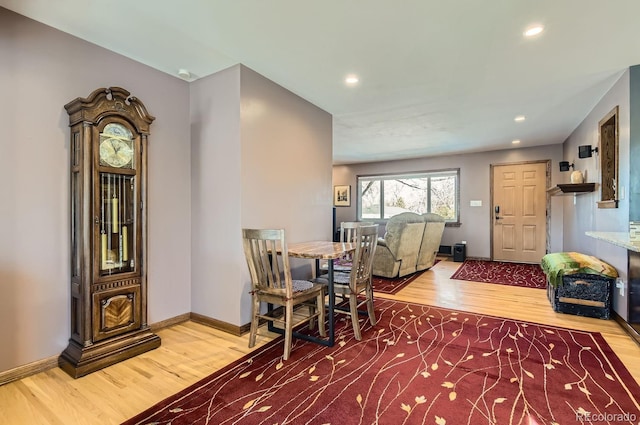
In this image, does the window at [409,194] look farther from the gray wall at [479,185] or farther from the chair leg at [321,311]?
the chair leg at [321,311]

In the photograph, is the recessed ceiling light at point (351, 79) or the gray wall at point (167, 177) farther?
the recessed ceiling light at point (351, 79)

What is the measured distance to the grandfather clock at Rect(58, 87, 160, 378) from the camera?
222 centimetres

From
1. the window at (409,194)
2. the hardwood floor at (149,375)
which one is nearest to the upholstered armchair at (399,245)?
the hardwood floor at (149,375)

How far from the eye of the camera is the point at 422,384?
6.49 feet

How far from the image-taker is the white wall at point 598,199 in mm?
2900

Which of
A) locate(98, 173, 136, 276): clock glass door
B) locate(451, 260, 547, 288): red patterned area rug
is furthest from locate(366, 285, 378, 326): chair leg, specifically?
locate(451, 260, 547, 288): red patterned area rug

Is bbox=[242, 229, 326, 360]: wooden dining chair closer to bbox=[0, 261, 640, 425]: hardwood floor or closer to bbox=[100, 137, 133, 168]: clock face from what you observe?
bbox=[0, 261, 640, 425]: hardwood floor

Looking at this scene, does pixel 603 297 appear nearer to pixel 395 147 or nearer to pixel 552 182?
pixel 552 182

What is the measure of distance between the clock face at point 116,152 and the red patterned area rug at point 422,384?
68.1 inches

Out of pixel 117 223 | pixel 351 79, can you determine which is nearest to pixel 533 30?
pixel 351 79

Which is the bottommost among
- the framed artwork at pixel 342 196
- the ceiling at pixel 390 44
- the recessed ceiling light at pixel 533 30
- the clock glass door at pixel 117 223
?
the clock glass door at pixel 117 223

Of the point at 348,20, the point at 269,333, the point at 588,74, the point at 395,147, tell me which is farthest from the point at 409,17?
the point at 395,147

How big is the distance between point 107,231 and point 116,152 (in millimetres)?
611

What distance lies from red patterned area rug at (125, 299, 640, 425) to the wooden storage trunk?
0.54m
